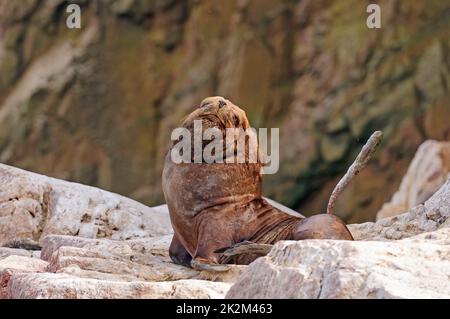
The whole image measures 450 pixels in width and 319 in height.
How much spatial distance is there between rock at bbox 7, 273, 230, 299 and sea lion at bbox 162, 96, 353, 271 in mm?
1566

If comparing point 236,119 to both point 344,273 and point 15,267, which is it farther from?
point 344,273

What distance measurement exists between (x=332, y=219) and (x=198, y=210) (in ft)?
2.73

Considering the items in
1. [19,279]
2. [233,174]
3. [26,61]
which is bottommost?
[19,279]

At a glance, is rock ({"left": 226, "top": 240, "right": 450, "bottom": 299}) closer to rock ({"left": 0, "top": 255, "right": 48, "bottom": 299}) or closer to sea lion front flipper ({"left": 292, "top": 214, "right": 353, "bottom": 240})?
rock ({"left": 0, "top": 255, "right": 48, "bottom": 299})

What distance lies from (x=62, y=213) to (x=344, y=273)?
4.63 m

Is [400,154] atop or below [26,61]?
below

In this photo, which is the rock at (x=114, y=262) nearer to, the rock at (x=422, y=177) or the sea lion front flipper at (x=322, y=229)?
the sea lion front flipper at (x=322, y=229)

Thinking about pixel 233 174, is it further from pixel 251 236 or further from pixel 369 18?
pixel 369 18

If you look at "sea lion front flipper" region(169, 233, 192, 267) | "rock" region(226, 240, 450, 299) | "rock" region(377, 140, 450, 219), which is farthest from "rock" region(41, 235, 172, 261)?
"rock" region(377, 140, 450, 219)

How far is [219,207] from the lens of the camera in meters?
6.48

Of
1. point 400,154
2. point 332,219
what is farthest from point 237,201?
point 400,154

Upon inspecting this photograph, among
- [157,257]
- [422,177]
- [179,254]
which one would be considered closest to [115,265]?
[179,254]

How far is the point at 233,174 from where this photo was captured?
6578 millimetres
